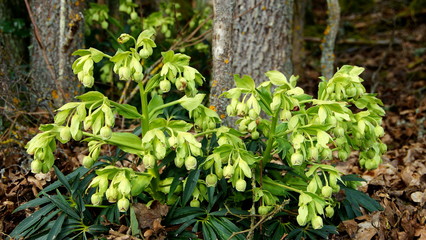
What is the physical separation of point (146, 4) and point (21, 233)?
392 cm

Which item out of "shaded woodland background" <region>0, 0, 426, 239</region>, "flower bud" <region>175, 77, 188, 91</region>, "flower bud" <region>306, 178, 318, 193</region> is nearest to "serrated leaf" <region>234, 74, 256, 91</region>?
"flower bud" <region>175, 77, 188, 91</region>

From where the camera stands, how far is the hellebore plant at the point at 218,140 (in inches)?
74.1

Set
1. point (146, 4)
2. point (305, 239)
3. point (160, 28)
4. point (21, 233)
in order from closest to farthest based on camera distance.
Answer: point (21, 233)
point (305, 239)
point (160, 28)
point (146, 4)

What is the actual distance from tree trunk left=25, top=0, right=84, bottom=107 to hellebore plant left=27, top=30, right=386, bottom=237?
1461 millimetres

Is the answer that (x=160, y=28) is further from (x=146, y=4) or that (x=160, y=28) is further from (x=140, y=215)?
(x=140, y=215)

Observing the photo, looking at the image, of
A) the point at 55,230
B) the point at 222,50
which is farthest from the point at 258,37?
the point at 55,230

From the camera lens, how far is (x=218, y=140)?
2.07 metres

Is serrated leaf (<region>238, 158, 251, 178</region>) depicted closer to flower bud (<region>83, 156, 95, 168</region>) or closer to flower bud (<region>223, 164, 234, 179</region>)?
flower bud (<region>223, 164, 234, 179</region>)

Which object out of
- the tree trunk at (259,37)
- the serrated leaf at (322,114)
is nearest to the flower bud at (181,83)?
the serrated leaf at (322,114)

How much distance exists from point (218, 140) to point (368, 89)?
139 inches

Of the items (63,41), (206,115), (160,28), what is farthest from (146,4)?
(206,115)

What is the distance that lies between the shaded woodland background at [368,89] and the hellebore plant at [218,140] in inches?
18.5

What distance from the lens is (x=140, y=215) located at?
213cm

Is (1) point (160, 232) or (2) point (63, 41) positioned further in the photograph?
(2) point (63, 41)
